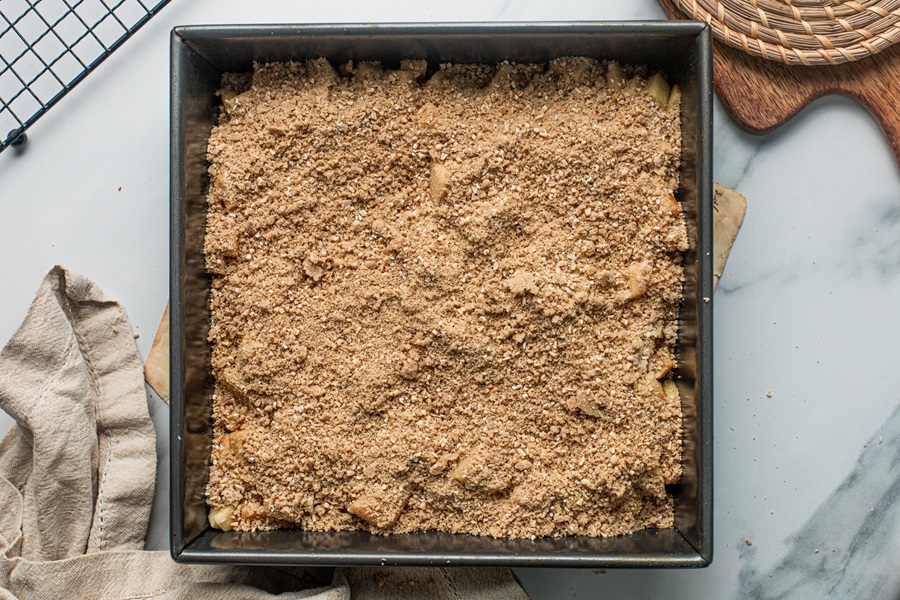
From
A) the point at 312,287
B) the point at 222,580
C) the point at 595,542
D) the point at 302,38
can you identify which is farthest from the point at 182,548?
the point at 302,38

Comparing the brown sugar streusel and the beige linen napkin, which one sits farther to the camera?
the beige linen napkin

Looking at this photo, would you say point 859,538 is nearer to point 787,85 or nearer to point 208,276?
point 787,85

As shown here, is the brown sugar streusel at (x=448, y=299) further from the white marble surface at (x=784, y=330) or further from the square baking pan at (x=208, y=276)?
the white marble surface at (x=784, y=330)

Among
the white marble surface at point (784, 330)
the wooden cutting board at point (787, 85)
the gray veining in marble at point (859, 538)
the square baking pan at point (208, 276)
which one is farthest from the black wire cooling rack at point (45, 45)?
the gray veining in marble at point (859, 538)

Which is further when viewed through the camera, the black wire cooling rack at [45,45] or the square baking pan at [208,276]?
the black wire cooling rack at [45,45]

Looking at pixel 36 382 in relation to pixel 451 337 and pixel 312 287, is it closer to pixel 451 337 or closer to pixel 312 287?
pixel 312 287

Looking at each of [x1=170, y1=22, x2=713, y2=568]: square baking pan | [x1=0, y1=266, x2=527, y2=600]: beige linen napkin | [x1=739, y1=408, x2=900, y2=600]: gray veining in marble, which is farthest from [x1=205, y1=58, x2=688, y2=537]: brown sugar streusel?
[x1=739, y1=408, x2=900, y2=600]: gray veining in marble

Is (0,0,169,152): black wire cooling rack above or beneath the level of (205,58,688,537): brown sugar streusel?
above

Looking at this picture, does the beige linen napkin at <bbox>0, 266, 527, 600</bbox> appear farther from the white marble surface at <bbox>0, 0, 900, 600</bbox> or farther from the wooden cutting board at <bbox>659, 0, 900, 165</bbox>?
the wooden cutting board at <bbox>659, 0, 900, 165</bbox>
